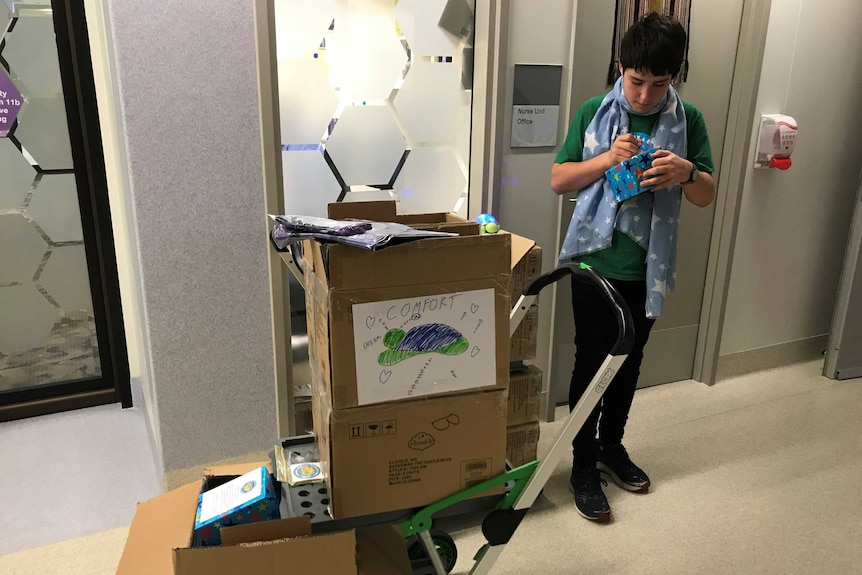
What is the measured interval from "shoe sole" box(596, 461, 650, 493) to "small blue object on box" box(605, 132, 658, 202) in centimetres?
108

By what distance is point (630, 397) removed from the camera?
89.9 inches

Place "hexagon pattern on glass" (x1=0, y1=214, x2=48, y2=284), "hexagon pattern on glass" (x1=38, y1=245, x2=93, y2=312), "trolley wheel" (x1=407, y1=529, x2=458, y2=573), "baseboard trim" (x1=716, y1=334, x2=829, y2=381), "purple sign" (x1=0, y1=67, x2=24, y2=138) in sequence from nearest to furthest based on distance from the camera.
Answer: "trolley wheel" (x1=407, y1=529, x2=458, y2=573) → "purple sign" (x1=0, y1=67, x2=24, y2=138) → "hexagon pattern on glass" (x1=0, y1=214, x2=48, y2=284) → "hexagon pattern on glass" (x1=38, y1=245, x2=93, y2=312) → "baseboard trim" (x1=716, y1=334, x2=829, y2=381)

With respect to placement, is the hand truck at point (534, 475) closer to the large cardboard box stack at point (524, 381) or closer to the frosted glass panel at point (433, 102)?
the large cardboard box stack at point (524, 381)

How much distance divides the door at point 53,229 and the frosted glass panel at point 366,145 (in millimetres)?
1132

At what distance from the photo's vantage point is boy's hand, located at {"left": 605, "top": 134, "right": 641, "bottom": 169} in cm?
187

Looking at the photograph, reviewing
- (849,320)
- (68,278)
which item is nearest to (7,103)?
(68,278)

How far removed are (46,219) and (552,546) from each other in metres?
2.44

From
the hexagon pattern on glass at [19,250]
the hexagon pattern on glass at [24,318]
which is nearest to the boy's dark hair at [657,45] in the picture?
the hexagon pattern on glass at [19,250]

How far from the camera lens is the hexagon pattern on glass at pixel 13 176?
2.57m

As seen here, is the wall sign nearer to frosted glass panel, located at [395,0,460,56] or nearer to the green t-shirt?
frosted glass panel, located at [395,0,460,56]

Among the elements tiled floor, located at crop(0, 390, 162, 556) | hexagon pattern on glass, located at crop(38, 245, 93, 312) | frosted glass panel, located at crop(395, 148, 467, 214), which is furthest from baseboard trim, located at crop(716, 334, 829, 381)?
hexagon pattern on glass, located at crop(38, 245, 93, 312)

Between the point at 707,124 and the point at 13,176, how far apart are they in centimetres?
301

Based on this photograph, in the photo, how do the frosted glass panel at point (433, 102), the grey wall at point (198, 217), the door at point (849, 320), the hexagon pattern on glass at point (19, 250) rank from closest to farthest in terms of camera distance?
the grey wall at point (198, 217) → the frosted glass panel at point (433, 102) → the hexagon pattern on glass at point (19, 250) → the door at point (849, 320)

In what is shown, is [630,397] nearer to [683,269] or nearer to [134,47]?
[683,269]
